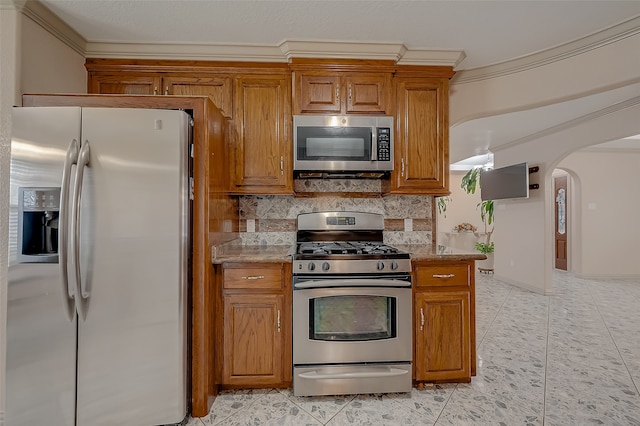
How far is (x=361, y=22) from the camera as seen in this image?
2.08m

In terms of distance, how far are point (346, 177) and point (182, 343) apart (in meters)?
1.72

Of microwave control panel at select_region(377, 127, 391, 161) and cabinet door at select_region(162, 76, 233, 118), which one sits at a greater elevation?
cabinet door at select_region(162, 76, 233, 118)

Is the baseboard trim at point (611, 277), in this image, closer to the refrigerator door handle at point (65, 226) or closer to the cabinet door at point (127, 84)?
the cabinet door at point (127, 84)

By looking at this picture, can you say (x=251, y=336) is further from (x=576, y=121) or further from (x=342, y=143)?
(x=576, y=121)

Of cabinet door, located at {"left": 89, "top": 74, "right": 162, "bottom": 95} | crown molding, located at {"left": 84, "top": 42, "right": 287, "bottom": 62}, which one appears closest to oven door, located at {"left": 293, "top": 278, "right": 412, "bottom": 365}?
crown molding, located at {"left": 84, "top": 42, "right": 287, "bottom": 62}

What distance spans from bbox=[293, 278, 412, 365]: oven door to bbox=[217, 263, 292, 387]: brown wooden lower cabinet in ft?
0.37

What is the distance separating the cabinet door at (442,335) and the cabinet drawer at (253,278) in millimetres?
972

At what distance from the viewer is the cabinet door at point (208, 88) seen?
7.80ft

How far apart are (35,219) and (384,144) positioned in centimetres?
222

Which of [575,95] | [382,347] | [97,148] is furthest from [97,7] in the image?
[575,95]

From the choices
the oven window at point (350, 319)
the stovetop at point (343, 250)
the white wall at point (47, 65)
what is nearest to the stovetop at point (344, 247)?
the stovetop at point (343, 250)

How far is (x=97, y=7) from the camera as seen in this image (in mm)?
1918

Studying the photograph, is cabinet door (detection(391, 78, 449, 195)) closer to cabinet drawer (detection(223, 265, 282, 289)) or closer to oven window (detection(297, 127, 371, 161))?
oven window (detection(297, 127, 371, 161))

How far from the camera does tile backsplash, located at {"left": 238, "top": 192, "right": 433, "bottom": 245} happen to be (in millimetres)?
2705
